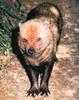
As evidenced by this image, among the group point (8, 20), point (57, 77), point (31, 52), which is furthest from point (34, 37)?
point (8, 20)

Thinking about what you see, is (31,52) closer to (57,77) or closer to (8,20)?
(57,77)

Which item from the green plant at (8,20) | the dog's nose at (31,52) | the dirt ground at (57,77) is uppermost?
the dog's nose at (31,52)

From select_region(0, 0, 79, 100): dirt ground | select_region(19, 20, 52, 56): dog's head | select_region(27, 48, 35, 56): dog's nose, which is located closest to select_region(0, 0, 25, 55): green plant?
select_region(0, 0, 79, 100): dirt ground

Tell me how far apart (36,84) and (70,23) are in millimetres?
2702

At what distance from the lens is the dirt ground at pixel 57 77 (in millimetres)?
6062

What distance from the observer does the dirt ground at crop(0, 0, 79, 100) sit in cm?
606

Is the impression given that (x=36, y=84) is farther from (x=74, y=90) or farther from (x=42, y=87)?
(x=74, y=90)

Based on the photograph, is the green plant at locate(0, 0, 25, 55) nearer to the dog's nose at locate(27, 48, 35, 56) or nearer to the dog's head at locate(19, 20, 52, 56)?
the dog's head at locate(19, 20, 52, 56)

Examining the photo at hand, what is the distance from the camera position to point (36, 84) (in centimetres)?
612

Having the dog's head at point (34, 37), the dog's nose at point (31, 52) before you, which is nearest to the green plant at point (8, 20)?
the dog's head at point (34, 37)

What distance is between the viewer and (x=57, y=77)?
6473 mm

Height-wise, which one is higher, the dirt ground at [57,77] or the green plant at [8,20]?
the green plant at [8,20]

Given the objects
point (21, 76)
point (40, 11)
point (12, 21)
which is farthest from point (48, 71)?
point (12, 21)

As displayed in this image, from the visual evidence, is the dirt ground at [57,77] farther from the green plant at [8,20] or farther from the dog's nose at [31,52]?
the dog's nose at [31,52]
